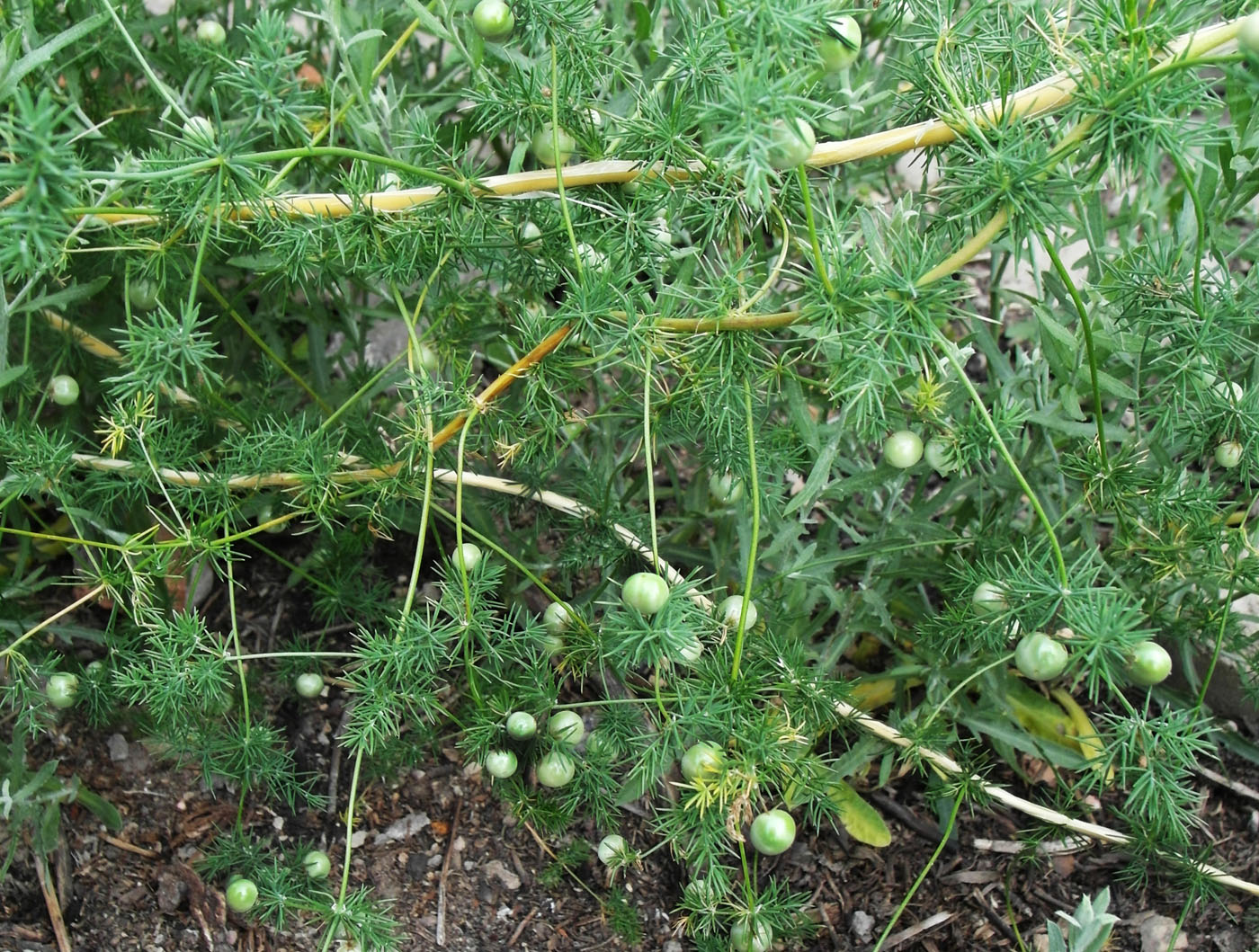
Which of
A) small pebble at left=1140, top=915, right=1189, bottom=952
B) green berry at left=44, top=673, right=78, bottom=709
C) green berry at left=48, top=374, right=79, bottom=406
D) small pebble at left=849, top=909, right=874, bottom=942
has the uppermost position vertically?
green berry at left=48, top=374, right=79, bottom=406

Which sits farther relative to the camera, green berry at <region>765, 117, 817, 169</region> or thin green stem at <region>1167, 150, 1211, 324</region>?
thin green stem at <region>1167, 150, 1211, 324</region>

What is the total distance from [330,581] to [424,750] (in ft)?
1.22

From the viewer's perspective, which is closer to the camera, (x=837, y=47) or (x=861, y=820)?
(x=837, y=47)

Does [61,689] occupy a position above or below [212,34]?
below

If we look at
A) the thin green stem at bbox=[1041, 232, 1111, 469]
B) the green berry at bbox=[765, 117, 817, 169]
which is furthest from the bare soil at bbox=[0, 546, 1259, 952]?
the green berry at bbox=[765, 117, 817, 169]

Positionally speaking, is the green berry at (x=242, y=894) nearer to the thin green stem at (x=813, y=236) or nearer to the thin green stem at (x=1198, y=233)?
the thin green stem at (x=813, y=236)

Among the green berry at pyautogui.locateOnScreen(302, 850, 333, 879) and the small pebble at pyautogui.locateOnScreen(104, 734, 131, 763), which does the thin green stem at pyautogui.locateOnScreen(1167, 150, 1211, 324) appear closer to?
the green berry at pyautogui.locateOnScreen(302, 850, 333, 879)

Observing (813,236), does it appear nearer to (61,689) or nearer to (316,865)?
(316,865)

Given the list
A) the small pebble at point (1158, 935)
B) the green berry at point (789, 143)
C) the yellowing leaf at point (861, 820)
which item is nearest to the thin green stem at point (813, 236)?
the green berry at point (789, 143)

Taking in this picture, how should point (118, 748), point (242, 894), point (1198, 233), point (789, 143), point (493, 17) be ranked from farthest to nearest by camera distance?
point (118, 748) < point (242, 894) < point (1198, 233) < point (493, 17) < point (789, 143)

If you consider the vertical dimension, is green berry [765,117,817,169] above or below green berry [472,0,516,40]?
below

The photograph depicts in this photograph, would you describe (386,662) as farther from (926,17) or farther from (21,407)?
(926,17)

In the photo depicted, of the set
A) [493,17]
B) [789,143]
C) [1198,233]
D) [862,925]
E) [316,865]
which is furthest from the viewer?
[862,925]

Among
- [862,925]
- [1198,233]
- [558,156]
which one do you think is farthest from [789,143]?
[862,925]
